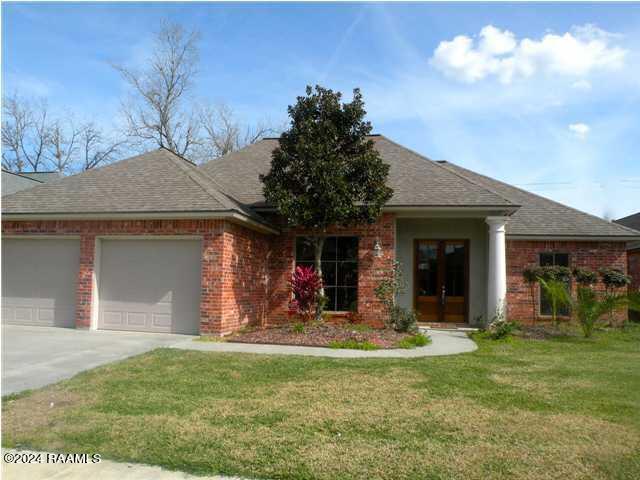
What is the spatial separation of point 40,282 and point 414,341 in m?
8.93

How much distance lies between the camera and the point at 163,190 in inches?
459

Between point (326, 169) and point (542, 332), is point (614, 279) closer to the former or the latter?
point (542, 332)

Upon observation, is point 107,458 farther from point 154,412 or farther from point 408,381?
point 408,381

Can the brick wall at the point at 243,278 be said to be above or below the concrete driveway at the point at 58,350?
above

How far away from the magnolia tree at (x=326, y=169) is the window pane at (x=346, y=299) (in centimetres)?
138

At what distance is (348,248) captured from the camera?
12930 millimetres

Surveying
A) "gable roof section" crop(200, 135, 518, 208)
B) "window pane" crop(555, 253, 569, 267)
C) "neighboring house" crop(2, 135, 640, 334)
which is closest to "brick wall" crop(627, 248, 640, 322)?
"neighboring house" crop(2, 135, 640, 334)

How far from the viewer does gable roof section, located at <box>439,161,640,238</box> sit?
556 inches

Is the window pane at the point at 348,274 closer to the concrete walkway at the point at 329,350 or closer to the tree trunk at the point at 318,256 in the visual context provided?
the tree trunk at the point at 318,256

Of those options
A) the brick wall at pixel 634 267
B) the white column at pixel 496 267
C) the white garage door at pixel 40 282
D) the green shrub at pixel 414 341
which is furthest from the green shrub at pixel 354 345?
the brick wall at pixel 634 267

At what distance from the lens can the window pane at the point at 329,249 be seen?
1305 centimetres

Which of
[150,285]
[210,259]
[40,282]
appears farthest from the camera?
[40,282]

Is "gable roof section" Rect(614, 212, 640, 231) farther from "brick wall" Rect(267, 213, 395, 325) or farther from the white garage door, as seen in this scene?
the white garage door

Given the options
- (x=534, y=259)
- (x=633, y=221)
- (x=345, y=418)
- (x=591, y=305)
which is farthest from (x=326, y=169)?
(x=633, y=221)
